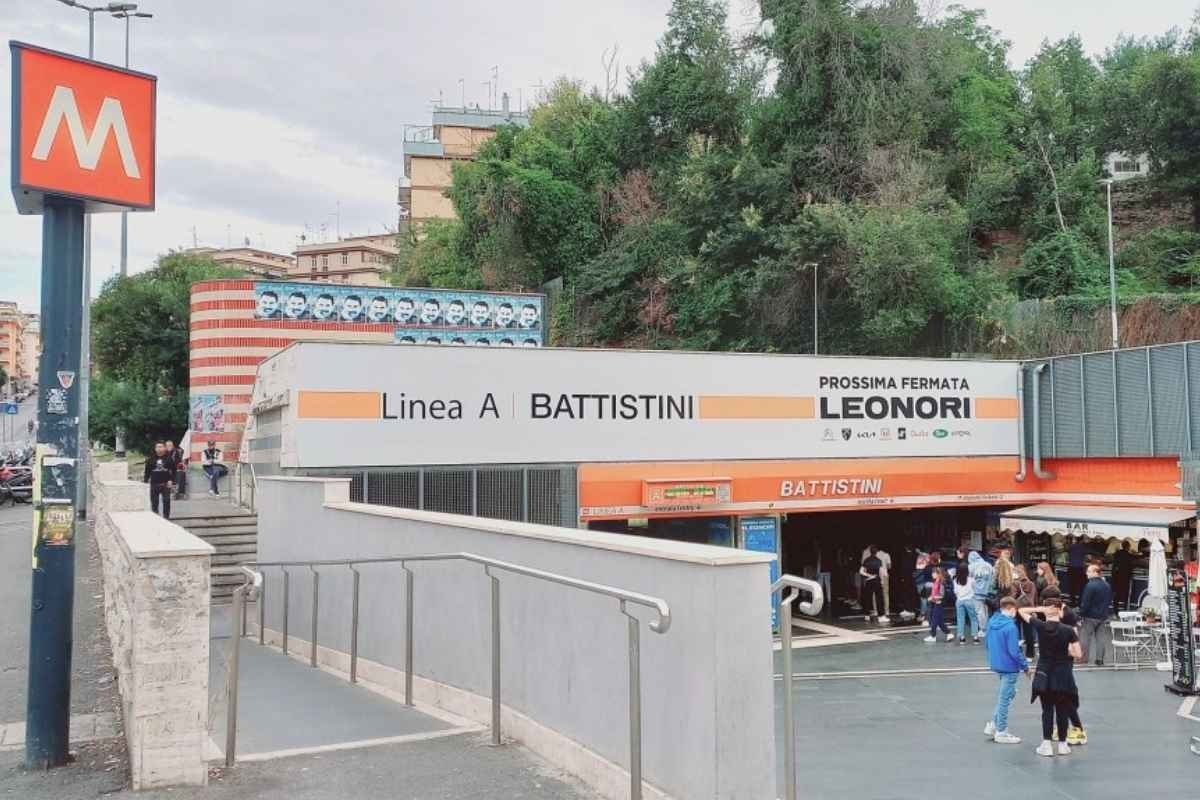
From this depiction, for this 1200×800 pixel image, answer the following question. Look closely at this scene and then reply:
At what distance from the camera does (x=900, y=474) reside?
2162 cm

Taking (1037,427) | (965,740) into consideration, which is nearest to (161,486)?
(965,740)

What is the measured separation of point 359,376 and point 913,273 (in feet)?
63.1

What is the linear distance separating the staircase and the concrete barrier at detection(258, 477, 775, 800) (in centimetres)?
791

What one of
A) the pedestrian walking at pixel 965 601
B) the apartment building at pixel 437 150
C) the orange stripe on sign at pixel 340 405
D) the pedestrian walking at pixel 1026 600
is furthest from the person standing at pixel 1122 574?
the apartment building at pixel 437 150

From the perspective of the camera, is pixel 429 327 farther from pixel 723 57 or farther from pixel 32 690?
pixel 32 690

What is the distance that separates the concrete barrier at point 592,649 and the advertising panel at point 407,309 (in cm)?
1899

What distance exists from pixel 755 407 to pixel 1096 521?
268 inches

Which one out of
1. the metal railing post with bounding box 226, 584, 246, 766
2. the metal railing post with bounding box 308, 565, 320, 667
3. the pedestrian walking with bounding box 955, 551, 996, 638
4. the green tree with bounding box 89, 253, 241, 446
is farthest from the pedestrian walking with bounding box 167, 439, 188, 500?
the metal railing post with bounding box 226, 584, 246, 766

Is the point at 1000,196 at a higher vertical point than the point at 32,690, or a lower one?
higher

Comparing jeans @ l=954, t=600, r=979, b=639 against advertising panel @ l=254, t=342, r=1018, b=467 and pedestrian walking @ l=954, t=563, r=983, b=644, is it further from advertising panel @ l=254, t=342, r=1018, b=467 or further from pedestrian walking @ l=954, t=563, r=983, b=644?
advertising panel @ l=254, t=342, r=1018, b=467

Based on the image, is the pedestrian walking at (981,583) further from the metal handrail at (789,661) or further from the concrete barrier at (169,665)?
the concrete barrier at (169,665)

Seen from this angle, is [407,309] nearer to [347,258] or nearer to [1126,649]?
[1126,649]

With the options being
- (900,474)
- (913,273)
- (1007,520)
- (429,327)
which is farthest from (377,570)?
(913,273)

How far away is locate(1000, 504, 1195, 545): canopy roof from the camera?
61.2ft
